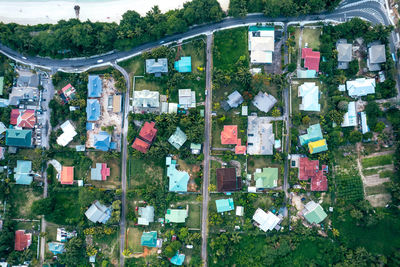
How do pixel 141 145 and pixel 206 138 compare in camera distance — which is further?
pixel 206 138

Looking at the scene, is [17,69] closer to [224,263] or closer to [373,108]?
[224,263]

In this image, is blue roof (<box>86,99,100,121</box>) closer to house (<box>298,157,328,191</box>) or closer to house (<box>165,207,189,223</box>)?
house (<box>165,207,189,223</box>)

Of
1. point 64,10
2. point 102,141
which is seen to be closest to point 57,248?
point 102,141

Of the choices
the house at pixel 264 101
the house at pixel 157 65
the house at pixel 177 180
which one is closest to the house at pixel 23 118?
the house at pixel 157 65

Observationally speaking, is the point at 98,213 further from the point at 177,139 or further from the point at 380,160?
the point at 380,160

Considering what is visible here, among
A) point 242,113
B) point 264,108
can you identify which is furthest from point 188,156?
point 264,108

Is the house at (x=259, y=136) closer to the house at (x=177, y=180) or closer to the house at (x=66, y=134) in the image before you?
the house at (x=177, y=180)

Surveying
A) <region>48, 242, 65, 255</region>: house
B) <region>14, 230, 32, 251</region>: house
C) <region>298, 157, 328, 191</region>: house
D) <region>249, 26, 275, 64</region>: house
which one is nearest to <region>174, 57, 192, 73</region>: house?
<region>249, 26, 275, 64</region>: house
